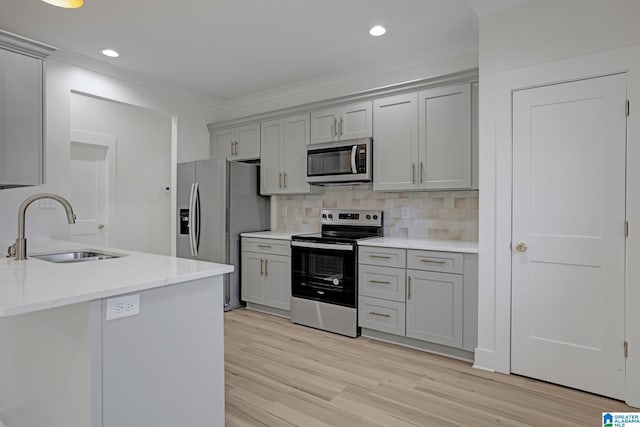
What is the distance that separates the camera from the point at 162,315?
1534 millimetres

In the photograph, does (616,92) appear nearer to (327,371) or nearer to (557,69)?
(557,69)

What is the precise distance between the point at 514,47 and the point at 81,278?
9.49ft

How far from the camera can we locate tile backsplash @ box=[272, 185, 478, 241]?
11.0ft

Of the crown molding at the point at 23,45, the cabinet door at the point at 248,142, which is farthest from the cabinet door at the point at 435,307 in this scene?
the crown molding at the point at 23,45

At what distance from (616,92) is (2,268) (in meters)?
3.43

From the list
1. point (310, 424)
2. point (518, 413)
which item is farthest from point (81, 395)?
point (518, 413)

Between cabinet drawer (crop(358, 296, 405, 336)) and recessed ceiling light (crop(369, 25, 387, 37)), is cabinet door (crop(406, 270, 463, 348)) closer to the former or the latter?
cabinet drawer (crop(358, 296, 405, 336))

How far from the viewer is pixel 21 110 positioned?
7.59 ft

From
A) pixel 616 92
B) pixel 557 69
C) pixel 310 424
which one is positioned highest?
pixel 557 69

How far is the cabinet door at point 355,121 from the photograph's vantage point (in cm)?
360

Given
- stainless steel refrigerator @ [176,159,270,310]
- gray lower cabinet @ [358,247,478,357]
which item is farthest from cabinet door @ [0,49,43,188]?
gray lower cabinet @ [358,247,478,357]

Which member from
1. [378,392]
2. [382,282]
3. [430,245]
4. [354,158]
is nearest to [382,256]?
[382,282]

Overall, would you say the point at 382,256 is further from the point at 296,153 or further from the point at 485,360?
the point at 296,153

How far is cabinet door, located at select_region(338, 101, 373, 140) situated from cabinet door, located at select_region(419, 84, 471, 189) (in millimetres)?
536
